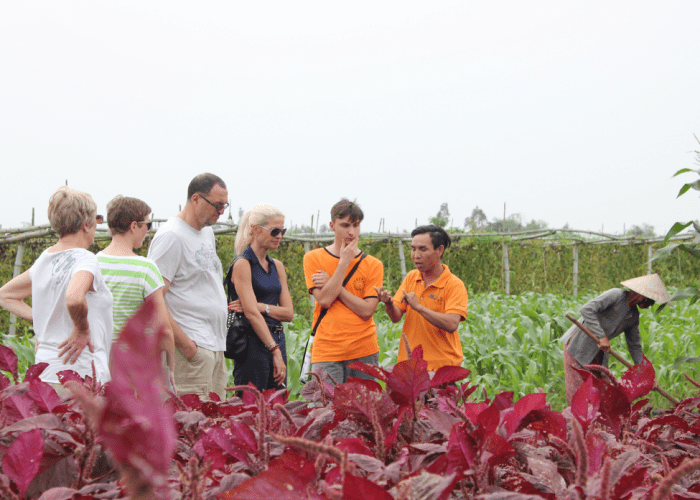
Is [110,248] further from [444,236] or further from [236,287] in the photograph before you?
[444,236]

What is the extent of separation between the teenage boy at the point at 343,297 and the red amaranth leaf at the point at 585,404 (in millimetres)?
2439

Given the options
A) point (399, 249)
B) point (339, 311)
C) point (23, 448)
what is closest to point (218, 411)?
point (23, 448)

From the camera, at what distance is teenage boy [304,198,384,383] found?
11.1 feet

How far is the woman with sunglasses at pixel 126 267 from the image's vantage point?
107 inches

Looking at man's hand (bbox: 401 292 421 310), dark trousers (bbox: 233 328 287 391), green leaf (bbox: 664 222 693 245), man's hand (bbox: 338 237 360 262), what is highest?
green leaf (bbox: 664 222 693 245)

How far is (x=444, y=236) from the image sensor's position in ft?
11.9

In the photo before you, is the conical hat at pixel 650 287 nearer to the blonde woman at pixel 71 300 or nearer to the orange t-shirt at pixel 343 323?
the orange t-shirt at pixel 343 323

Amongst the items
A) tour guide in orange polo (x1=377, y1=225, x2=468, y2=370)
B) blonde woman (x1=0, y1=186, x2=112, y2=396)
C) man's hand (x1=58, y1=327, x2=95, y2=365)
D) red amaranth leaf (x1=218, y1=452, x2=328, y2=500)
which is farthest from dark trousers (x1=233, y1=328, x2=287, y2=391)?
red amaranth leaf (x1=218, y1=452, x2=328, y2=500)

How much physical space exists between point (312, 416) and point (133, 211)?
7.21 ft

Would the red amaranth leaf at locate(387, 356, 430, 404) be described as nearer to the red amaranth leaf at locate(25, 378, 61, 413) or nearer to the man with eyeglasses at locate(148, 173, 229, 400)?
the red amaranth leaf at locate(25, 378, 61, 413)

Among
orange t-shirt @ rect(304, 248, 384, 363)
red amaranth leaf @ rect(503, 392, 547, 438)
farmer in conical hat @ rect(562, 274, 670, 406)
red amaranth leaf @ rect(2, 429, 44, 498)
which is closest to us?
red amaranth leaf @ rect(2, 429, 44, 498)

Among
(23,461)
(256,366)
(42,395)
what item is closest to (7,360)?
(42,395)

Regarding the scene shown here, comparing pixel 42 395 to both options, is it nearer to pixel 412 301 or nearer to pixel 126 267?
pixel 126 267

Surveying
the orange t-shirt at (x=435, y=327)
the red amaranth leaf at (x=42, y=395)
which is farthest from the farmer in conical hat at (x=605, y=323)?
the red amaranth leaf at (x=42, y=395)
